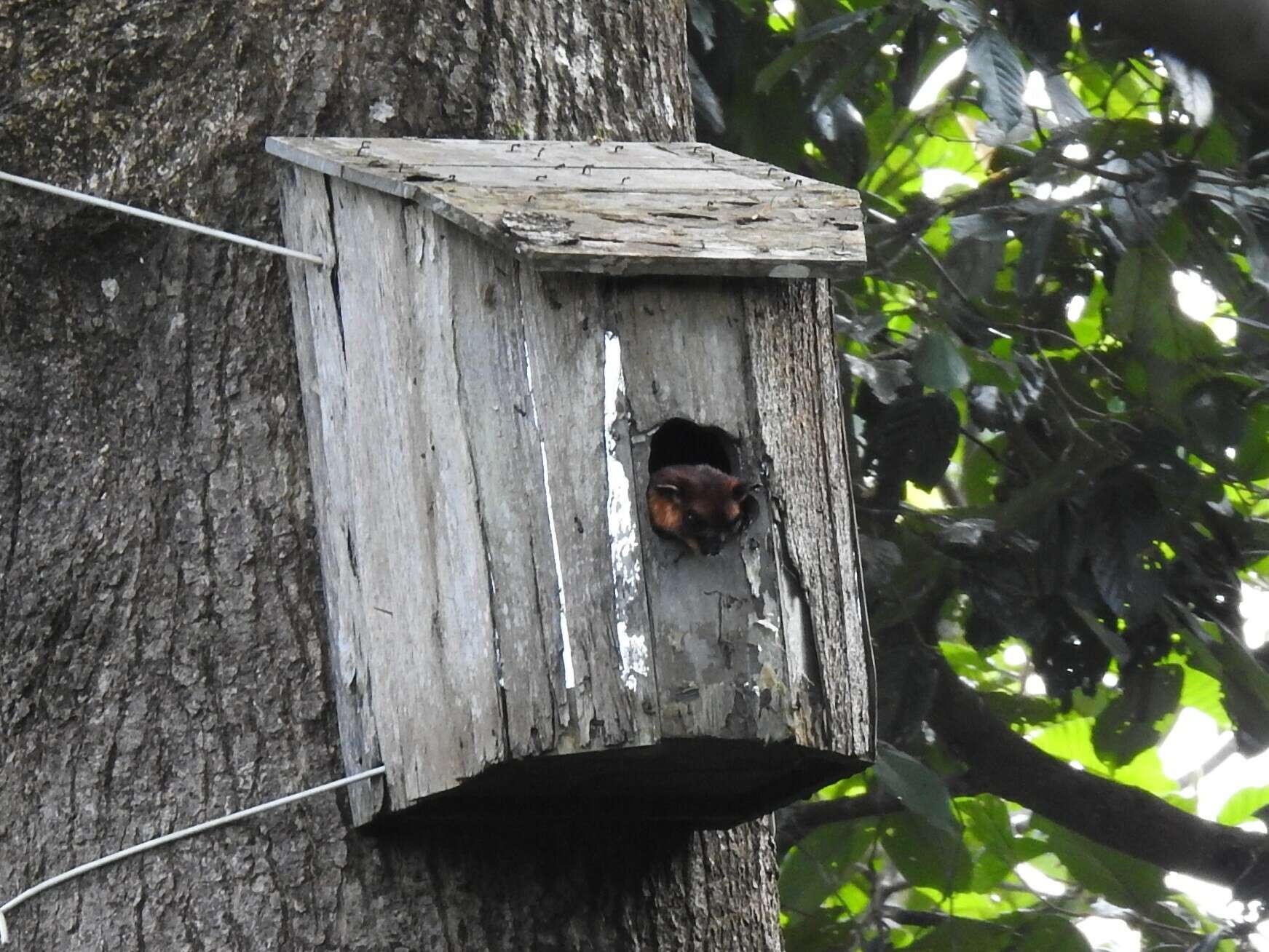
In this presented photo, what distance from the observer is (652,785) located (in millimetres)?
1873

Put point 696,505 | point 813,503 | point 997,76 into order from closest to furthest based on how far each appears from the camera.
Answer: point 696,505, point 813,503, point 997,76

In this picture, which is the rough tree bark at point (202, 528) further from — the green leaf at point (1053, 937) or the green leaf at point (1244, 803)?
the green leaf at point (1244, 803)

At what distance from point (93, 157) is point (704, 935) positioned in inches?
51.3

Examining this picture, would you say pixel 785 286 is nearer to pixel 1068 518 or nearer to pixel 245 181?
pixel 245 181

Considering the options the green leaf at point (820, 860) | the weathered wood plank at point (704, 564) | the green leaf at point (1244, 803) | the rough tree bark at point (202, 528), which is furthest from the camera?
the green leaf at point (1244, 803)

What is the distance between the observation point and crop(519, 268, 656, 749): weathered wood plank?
65.2 inches

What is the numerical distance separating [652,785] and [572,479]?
41 cm

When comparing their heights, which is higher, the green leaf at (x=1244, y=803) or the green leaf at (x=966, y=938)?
the green leaf at (x=966, y=938)

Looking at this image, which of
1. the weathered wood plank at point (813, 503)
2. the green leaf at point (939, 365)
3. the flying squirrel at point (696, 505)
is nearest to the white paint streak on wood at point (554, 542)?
the flying squirrel at point (696, 505)

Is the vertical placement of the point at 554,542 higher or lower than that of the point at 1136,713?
higher

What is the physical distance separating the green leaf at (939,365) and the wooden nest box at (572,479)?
1.28 metres

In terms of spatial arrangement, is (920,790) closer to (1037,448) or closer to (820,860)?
(820,860)

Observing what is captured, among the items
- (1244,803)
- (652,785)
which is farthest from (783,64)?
(1244,803)

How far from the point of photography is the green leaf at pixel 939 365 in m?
3.22
